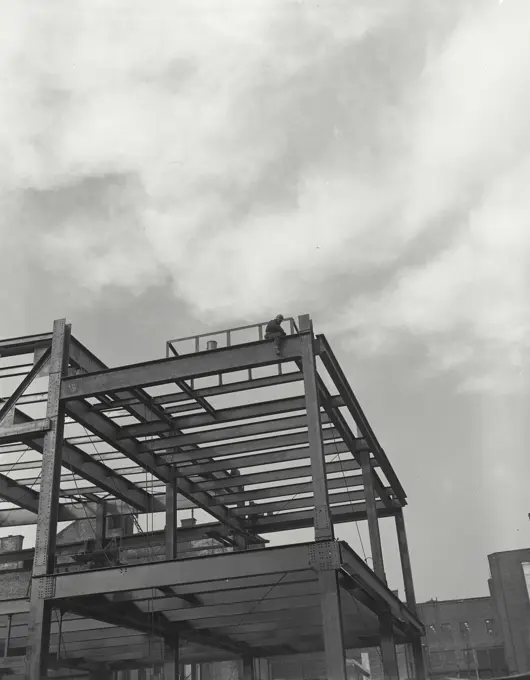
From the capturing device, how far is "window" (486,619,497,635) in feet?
207

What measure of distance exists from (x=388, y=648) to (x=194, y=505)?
29.5 feet

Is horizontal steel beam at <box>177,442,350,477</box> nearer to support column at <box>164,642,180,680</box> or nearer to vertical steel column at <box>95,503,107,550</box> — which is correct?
vertical steel column at <box>95,503,107,550</box>

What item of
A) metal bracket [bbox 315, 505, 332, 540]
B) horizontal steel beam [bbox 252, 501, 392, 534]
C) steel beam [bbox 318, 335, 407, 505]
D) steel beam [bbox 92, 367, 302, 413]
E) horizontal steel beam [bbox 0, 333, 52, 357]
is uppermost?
horizontal steel beam [bbox 0, 333, 52, 357]

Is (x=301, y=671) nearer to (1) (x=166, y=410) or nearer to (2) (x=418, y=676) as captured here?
(2) (x=418, y=676)

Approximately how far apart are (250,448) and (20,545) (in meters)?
13.9

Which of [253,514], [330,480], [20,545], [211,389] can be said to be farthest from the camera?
[20,545]

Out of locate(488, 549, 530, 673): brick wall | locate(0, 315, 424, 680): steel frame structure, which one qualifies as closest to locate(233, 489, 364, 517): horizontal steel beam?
locate(0, 315, 424, 680): steel frame structure

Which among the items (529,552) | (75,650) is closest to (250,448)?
(75,650)

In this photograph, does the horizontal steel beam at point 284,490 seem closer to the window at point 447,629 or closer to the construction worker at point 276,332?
the construction worker at point 276,332

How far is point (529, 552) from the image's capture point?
62.3 metres

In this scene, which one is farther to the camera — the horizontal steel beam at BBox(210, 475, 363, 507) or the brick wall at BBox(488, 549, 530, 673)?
the brick wall at BBox(488, 549, 530, 673)

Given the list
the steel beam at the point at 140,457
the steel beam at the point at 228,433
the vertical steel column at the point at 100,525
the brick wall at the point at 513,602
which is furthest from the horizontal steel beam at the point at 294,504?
the brick wall at the point at 513,602

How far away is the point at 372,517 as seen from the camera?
2116cm

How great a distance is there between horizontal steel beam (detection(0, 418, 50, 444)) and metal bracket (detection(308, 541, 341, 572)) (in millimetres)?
6783
